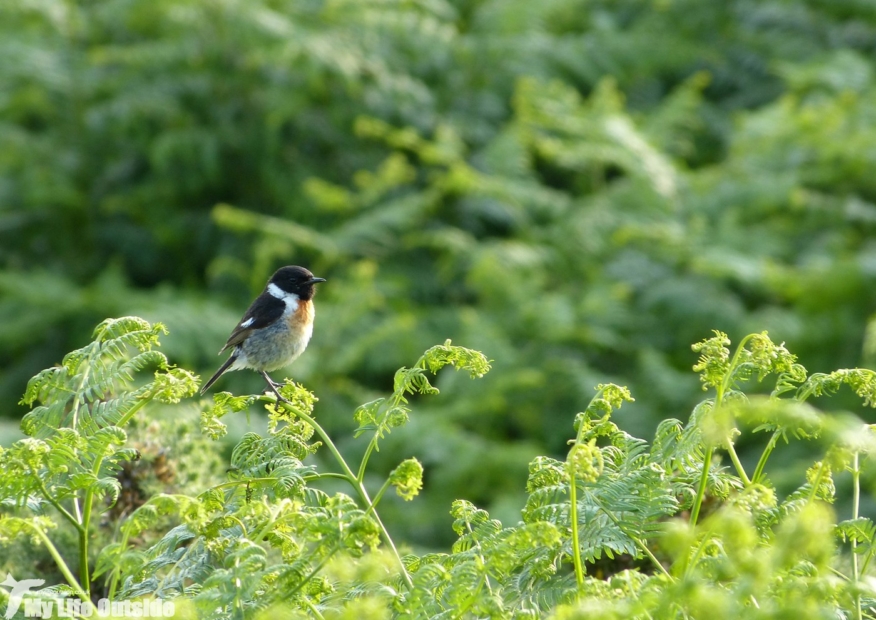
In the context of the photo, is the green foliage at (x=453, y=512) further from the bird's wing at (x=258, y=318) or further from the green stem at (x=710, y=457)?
the bird's wing at (x=258, y=318)

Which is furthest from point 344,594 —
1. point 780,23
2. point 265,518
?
point 780,23

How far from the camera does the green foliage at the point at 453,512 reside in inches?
70.8

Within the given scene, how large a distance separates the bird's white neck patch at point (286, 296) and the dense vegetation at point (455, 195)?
1.86 meters

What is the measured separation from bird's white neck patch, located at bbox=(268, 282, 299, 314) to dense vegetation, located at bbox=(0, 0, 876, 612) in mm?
1864

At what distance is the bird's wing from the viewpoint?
162 inches

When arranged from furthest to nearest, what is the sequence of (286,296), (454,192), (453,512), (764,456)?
(454,192) → (286,296) → (453,512) → (764,456)

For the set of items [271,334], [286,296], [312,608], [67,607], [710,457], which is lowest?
[67,607]

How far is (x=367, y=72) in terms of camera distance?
7605 mm

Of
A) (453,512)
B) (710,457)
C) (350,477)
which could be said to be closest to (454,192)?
Answer: (453,512)

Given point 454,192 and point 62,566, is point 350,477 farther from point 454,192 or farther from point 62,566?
point 454,192

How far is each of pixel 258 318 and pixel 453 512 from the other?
2.05 meters

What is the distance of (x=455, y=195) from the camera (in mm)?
7621

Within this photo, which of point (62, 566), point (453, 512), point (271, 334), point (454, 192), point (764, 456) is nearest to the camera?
point (62, 566)

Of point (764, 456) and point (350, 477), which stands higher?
point (764, 456)
